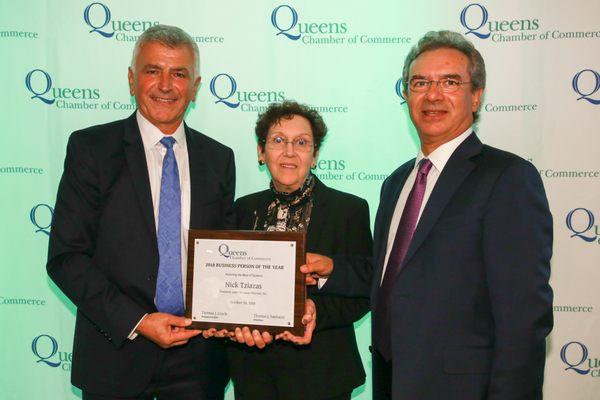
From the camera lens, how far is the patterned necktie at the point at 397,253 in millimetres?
2316

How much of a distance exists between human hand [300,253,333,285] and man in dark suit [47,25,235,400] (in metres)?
0.57

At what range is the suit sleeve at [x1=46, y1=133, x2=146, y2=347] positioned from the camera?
2.38 m

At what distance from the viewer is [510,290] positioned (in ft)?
6.53

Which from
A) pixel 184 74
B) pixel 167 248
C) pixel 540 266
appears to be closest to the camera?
pixel 540 266

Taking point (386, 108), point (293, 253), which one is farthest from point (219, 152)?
point (386, 108)

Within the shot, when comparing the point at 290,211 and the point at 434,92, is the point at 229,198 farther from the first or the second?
the point at 434,92

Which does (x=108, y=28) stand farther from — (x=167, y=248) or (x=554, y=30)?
(x=554, y=30)

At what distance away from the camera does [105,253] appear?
2.49m

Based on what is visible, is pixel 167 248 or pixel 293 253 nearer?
pixel 293 253

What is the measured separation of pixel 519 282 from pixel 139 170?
1.72 meters

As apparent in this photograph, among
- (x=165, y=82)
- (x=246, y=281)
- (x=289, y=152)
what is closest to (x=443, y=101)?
(x=289, y=152)

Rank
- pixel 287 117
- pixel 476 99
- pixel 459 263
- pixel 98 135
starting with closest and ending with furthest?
pixel 459 263 → pixel 476 99 → pixel 98 135 → pixel 287 117

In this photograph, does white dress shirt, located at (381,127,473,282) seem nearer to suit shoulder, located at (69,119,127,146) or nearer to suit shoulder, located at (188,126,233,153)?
suit shoulder, located at (188,126,233,153)

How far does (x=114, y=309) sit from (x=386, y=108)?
2395 mm
